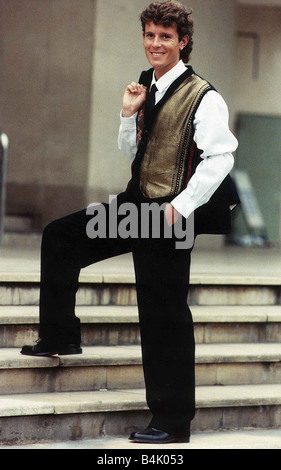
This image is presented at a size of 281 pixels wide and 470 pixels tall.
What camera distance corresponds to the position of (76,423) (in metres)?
3.85

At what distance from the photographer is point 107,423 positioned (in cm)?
392

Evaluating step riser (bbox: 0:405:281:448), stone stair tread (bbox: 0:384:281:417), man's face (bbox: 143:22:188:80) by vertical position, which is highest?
man's face (bbox: 143:22:188:80)

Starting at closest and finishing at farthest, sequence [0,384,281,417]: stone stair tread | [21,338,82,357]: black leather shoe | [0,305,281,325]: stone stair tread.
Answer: [0,384,281,417]: stone stair tread < [21,338,82,357]: black leather shoe < [0,305,281,325]: stone stair tread

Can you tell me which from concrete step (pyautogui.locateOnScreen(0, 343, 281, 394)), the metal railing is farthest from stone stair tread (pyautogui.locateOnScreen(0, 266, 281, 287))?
the metal railing

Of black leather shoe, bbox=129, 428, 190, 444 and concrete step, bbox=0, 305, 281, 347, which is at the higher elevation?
concrete step, bbox=0, 305, 281, 347

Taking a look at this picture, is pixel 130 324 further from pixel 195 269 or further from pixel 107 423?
pixel 195 269

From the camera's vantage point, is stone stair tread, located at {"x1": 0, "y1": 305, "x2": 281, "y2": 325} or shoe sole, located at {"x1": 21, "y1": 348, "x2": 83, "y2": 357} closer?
shoe sole, located at {"x1": 21, "y1": 348, "x2": 83, "y2": 357}

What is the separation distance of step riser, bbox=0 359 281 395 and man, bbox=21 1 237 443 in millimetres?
369

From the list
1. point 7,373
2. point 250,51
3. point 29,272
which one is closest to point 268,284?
point 29,272

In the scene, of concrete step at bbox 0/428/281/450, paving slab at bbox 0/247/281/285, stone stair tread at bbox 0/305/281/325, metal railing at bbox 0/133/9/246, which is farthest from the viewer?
metal railing at bbox 0/133/9/246

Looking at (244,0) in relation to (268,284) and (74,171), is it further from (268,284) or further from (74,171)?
(268,284)

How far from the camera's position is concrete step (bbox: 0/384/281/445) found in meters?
3.74

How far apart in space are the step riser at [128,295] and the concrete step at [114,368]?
0.40 meters

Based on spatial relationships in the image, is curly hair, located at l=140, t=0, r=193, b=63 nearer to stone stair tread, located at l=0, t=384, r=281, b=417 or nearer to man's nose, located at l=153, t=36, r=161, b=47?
man's nose, located at l=153, t=36, r=161, b=47
